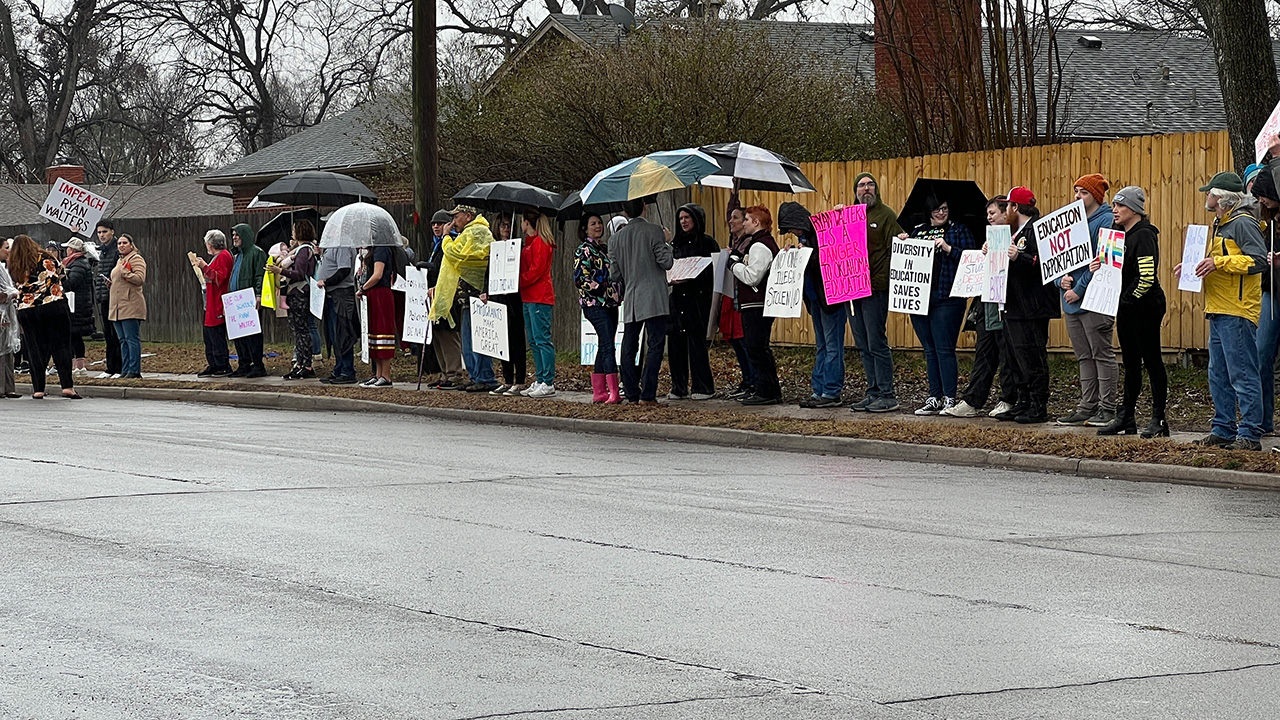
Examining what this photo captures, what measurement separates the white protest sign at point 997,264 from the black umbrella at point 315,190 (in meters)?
10.7

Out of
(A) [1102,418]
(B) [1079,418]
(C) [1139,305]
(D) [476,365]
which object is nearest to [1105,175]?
(B) [1079,418]

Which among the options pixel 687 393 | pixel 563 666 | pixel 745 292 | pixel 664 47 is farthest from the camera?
pixel 664 47

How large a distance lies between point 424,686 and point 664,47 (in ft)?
59.6

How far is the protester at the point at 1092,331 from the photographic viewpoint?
13438mm

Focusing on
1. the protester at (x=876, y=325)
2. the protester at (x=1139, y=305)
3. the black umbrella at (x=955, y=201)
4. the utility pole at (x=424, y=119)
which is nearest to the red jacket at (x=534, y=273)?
the utility pole at (x=424, y=119)

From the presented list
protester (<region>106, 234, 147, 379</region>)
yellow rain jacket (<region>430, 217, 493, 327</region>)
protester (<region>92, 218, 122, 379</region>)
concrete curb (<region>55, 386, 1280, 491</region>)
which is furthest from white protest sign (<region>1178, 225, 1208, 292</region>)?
protester (<region>92, 218, 122, 379</region>)

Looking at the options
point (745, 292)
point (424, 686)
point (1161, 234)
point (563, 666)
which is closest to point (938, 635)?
point (563, 666)

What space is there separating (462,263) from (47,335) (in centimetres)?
532

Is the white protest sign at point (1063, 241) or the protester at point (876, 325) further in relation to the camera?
the protester at point (876, 325)

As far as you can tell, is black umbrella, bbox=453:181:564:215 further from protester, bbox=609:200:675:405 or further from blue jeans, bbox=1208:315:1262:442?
blue jeans, bbox=1208:315:1262:442

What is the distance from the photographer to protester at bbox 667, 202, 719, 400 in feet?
55.3

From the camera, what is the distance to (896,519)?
9.42 meters

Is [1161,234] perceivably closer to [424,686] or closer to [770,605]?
[770,605]

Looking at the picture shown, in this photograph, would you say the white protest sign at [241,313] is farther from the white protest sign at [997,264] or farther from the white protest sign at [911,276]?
the white protest sign at [997,264]
